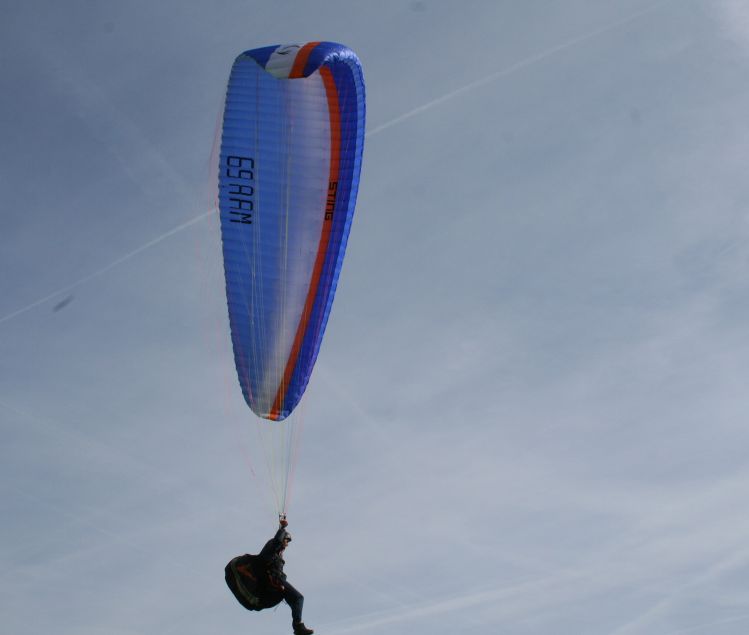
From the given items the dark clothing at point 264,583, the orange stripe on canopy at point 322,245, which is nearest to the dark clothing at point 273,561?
the dark clothing at point 264,583

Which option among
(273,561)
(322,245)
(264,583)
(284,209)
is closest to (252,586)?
(264,583)

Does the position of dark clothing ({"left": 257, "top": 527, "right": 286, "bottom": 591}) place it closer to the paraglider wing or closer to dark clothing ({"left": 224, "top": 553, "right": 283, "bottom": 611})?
dark clothing ({"left": 224, "top": 553, "right": 283, "bottom": 611})

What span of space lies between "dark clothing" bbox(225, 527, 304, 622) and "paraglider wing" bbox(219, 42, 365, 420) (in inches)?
139

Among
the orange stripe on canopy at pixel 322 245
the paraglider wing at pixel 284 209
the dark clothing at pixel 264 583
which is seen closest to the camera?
the dark clothing at pixel 264 583

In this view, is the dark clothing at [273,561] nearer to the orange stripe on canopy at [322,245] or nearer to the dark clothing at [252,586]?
the dark clothing at [252,586]

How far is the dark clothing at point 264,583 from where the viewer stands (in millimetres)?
17953

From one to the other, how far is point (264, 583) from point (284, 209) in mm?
7646

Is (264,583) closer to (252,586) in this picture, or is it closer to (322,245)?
(252,586)

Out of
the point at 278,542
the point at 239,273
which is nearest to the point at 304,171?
the point at 239,273

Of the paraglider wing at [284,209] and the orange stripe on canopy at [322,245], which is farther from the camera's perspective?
the orange stripe on canopy at [322,245]

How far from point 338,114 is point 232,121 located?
7.29 feet

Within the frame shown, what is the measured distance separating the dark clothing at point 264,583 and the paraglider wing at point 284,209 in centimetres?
354

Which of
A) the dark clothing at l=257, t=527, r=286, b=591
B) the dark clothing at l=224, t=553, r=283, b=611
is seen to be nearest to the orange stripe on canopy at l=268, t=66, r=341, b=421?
the dark clothing at l=257, t=527, r=286, b=591

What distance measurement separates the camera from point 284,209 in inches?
821
